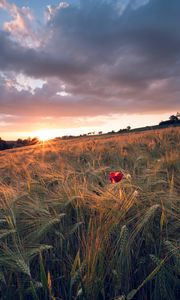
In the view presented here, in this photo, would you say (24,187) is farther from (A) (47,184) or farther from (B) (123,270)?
(B) (123,270)

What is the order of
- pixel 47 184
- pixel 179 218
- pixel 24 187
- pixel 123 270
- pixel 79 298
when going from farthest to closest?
pixel 47 184, pixel 24 187, pixel 179 218, pixel 123 270, pixel 79 298

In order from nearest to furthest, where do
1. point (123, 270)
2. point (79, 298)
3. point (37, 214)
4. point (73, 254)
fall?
point (79, 298), point (123, 270), point (73, 254), point (37, 214)

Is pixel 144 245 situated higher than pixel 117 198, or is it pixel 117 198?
pixel 117 198

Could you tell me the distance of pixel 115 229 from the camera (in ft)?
4.21

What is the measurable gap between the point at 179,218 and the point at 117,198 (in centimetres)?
41

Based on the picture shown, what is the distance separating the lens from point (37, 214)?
5.36ft

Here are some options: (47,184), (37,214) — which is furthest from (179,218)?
(47,184)

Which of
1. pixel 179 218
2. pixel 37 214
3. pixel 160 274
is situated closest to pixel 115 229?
pixel 160 274

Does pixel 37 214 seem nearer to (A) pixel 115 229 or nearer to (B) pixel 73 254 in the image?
(B) pixel 73 254

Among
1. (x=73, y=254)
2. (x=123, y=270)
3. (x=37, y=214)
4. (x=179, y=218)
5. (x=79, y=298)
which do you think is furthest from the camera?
(x=37, y=214)

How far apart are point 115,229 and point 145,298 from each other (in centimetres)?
36

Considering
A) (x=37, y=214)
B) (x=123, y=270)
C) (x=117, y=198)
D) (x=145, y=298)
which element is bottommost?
(x=145, y=298)

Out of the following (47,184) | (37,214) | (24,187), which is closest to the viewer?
(37,214)

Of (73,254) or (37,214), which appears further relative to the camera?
(37,214)
